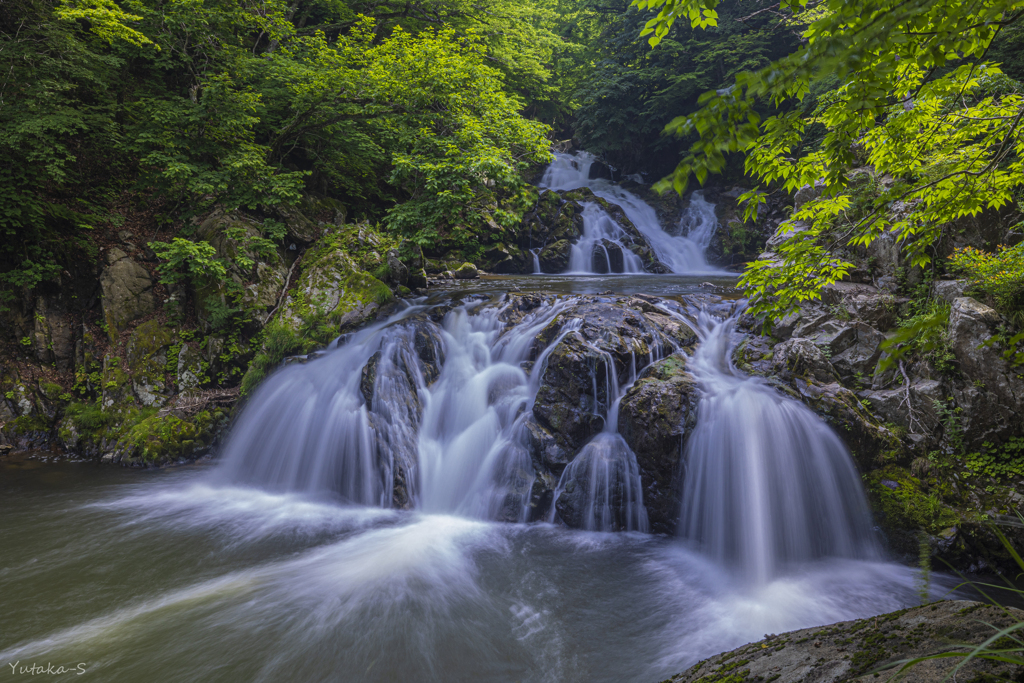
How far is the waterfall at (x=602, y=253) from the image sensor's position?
15.4 meters

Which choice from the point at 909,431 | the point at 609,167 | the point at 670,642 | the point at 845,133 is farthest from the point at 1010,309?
the point at 609,167

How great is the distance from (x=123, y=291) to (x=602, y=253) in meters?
12.8

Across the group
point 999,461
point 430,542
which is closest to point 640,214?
point 999,461

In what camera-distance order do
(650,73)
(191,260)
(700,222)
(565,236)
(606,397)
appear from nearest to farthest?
(606,397) → (191,260) → (565,236) → (700,222) → (650,73)

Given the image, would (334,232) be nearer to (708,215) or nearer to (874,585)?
(874,585)

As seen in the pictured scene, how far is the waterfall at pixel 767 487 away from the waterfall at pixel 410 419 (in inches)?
92.8

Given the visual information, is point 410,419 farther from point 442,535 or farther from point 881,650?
point 881,650

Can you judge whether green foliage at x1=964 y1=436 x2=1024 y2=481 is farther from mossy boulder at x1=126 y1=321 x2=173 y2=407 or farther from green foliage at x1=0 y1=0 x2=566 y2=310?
mossy boulder at x1=126 y1=321 x2=173 y2=407

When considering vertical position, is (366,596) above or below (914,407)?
below

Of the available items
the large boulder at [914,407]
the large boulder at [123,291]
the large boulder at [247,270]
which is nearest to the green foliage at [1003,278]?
the large boulder at [914,407]

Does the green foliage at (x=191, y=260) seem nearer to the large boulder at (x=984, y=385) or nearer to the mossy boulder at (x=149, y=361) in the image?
the mossy boulder at (x=149, y=361)

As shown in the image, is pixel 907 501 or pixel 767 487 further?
pixel 767 487

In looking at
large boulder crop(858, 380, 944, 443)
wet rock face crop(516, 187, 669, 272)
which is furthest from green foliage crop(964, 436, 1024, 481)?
wet rock face crop(516, 187, 669, 272)

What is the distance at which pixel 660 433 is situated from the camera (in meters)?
5.99
